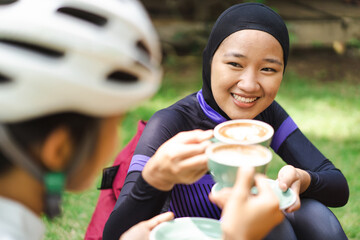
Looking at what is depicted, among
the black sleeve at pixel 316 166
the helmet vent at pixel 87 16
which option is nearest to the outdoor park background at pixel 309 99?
the black sleeve at pixel 316 166

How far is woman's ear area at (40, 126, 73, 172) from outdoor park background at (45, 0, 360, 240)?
1873 millimetres

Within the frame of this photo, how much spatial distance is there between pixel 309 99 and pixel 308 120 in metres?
0.70

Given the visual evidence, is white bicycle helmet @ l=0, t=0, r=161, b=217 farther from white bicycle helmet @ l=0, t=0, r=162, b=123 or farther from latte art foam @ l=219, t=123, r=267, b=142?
latte art foam @ l=219, t=123, r=267, b=142

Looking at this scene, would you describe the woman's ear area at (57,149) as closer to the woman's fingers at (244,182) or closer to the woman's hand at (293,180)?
the woman's fingers at (244,182)

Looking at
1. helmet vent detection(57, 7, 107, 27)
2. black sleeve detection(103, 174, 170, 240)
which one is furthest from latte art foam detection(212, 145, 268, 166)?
helmet vent detection(57, 7, 107, 27)

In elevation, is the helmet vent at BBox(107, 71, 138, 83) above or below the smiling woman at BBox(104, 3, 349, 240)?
above

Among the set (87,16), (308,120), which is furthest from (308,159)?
(308,120)

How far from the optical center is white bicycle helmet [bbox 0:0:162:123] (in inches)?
49.2

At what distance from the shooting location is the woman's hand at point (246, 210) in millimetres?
1371

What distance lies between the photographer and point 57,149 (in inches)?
52.0

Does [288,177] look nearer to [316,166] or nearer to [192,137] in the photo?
[316,166]

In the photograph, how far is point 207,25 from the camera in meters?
6.98

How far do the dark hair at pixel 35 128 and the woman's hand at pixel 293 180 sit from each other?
991 millimetres

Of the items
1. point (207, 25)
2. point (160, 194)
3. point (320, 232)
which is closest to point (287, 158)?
point (320, 232)
